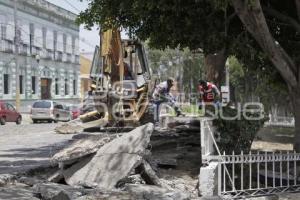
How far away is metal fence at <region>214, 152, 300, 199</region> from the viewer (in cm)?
988

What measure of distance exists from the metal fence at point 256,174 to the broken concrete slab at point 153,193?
2.71 feet

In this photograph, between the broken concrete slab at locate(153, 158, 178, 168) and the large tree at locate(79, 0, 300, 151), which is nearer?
the large tree at locate(79, 0, 300, 151)

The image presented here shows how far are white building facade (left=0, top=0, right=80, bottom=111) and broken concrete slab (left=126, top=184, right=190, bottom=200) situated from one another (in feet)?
121

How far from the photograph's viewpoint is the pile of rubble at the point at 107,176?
9.31 meters

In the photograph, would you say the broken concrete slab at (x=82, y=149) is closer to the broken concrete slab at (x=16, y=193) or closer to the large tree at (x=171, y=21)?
the broken concrete slab at (x=16, y=193)

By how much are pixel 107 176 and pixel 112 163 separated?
265mm

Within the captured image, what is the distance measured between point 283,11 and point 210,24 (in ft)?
6.76

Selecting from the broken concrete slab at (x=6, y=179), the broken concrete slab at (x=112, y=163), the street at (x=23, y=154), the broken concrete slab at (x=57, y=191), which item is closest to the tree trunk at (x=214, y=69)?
the street at (x=23, y=154)

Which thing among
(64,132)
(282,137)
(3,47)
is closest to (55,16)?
(3,47)

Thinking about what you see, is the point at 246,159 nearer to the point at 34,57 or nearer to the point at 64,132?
the point at 64,132

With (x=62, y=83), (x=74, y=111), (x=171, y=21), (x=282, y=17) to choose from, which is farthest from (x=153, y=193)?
(x=62, y=83)

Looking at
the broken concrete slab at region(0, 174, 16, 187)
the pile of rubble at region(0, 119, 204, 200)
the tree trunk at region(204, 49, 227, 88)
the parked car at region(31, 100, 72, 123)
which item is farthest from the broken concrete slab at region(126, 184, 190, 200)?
the parked car at region(31, 100, 72, 123)

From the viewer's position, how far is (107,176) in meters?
9.91

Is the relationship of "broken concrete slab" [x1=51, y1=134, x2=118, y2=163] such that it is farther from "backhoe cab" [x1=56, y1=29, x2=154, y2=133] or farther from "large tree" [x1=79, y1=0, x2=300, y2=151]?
"backhoe cab" [x1=56, y1=29, x2=154, y2=133]
